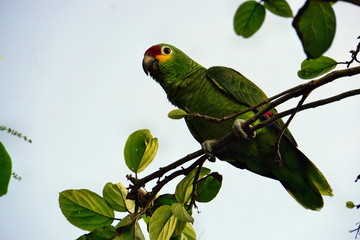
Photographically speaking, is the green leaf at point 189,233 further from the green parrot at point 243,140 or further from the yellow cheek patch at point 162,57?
the yellow cheek patch at point 162,57

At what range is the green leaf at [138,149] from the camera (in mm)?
1440

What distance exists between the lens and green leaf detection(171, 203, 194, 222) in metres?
1.19

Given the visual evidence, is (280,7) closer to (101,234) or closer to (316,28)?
(316,28)

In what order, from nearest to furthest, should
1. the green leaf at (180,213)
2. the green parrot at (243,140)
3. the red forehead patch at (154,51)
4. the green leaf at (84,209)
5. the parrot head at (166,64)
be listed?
the green leaf at (180,213) < the green leaf at (84,209) < the green parrot at (243,140) < the parrot head at (166,64) < the red forehead patch at (154,51)

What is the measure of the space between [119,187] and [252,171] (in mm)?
1068

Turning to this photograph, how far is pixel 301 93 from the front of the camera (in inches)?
39.6

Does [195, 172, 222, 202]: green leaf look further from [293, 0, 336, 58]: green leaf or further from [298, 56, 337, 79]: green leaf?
[293, 0, 336, 58]: green leaf

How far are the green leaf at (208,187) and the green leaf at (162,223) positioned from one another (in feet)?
0.50

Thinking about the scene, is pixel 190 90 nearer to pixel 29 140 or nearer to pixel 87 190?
pixel 29 140

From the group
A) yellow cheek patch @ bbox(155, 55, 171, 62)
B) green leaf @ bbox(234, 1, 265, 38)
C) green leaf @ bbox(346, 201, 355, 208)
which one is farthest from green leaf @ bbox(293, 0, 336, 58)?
yellow cheek patch @ bbox(155, 55, 171, 62)

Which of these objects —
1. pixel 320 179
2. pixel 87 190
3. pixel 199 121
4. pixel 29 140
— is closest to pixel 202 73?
pixel 199 121

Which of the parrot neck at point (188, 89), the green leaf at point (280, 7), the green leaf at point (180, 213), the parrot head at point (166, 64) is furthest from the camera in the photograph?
the parrot head at point (166, 64)

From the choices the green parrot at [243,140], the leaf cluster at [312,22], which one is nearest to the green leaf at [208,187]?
the green parrot at [243,140]

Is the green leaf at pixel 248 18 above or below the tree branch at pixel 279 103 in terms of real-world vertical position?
above
